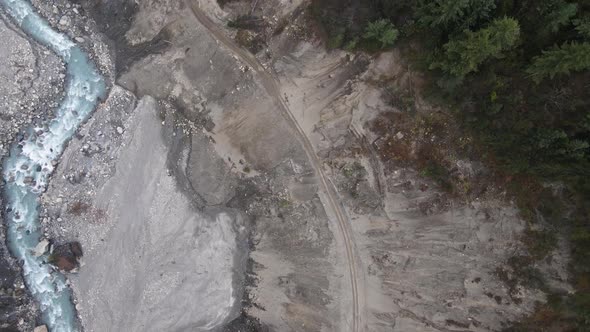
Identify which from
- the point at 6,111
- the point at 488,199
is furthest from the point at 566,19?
the point at 6,111

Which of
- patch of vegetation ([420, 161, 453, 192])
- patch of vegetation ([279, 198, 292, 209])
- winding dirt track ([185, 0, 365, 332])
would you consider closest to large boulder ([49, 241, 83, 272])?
patch of vegetation ([279, 198, 292, 209])

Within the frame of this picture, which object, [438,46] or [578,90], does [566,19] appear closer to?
[578,90]

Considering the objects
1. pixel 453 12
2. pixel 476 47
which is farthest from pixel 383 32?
pixel 476 47

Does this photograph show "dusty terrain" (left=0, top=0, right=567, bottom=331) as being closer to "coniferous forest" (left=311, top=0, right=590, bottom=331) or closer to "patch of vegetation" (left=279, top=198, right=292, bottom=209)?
"patch of vegetation" (left=279, top=198, right=292, bottom=209)

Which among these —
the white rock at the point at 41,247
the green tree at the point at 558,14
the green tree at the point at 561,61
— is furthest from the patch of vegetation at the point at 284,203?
the green tree at the point at 558,14

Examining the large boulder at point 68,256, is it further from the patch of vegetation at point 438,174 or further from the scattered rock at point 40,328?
the patch of vegetation at point 438,174

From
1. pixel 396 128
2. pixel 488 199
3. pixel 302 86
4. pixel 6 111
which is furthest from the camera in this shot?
pixel 6 111

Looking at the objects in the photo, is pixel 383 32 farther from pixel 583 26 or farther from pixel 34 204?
pixel 34 204
